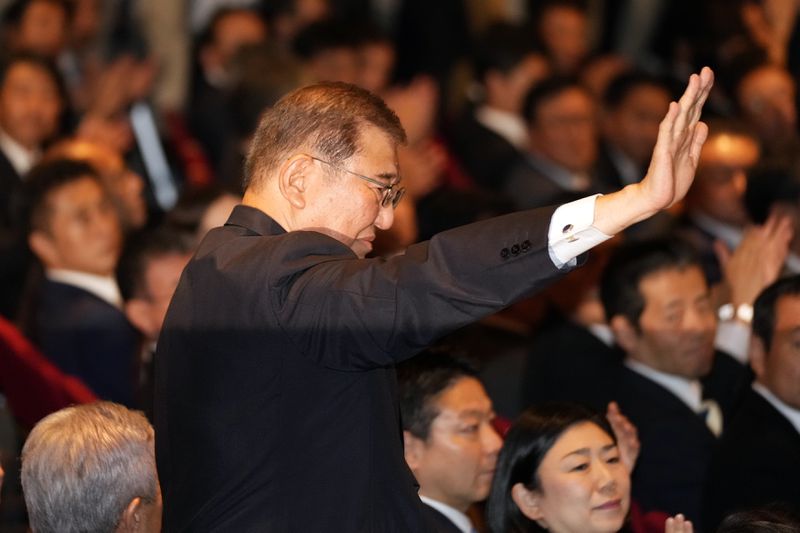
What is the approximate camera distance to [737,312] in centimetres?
378

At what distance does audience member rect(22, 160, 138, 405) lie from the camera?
13.0 ft

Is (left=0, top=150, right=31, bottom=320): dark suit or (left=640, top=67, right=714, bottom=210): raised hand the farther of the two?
(left=0, top=150, right=31, bottom=320): dark suit

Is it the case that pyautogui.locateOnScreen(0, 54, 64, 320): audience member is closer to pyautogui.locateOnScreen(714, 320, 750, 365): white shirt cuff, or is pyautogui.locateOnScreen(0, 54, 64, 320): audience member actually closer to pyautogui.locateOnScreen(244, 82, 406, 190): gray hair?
pyautogui.locateOnScreen(714, 320, 750, 365): white shirt cuff

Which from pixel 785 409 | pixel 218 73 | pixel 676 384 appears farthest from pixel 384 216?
pixel 218 73

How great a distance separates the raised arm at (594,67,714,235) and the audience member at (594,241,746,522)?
168 centimetres

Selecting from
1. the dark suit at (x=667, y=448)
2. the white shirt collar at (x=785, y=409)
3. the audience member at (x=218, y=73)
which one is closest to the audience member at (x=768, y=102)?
the audience member at (x=218, y=73)

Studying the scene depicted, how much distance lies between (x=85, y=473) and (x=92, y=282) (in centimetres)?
212

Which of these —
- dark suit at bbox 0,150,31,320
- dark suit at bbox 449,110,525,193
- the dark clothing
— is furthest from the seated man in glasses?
dark suit at bbox 449,110,525,193

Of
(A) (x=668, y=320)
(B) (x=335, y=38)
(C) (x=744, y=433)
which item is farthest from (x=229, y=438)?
(B) (x=335, y=38)

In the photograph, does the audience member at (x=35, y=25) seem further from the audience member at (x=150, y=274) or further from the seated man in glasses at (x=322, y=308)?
the seated man in glasses at (x=322, y=308)

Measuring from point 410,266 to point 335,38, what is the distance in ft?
15.9

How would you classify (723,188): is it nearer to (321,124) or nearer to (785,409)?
(785,409)

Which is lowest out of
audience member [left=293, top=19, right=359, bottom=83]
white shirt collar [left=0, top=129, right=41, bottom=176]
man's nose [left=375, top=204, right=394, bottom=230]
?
man's nose [left=375, top=204, right=394, bottom=230]

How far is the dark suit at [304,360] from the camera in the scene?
177 cm
